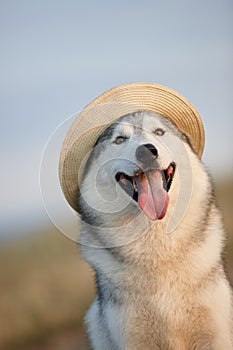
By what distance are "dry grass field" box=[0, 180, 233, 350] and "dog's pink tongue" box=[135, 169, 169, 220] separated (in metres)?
2.90

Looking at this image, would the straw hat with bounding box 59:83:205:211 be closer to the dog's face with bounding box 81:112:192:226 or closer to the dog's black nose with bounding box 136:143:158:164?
the dog's face with bounding box 81:112:192:226

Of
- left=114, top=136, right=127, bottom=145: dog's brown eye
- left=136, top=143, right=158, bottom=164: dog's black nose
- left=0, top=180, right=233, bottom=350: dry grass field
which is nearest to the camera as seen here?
left=136, top=143, right=158, bottom=164: dog's black nose

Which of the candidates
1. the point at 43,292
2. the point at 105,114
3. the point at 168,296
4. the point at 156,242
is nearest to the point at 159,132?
the point at 105,114

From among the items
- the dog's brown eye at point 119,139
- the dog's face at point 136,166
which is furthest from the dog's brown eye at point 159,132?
the dog's brown eye at point 119,139

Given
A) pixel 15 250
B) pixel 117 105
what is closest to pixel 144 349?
pixel 117 105

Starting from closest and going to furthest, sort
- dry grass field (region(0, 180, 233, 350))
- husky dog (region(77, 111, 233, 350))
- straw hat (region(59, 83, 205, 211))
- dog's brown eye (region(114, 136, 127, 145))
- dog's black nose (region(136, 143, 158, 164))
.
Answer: dog's black nose (region(136, 143, 158, 164)) → husky dog (region(77, 111, 233, 350)) → dog's brown eye (region(114, 136, 127, 145)) → straw hat (region(59, 83, 205, 211)) → dry grass field (region(0, 180, 233, 350))

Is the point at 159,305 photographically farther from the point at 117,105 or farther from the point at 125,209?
the point at 117,105

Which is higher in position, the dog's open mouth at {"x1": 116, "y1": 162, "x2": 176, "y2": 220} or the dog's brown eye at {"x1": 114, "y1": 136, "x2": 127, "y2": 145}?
the dog's brown eye at {"x1": 114, "y1": 136, "x2": 127, "y2": 145}

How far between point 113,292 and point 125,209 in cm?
49

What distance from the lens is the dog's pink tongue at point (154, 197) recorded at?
14.0 feet

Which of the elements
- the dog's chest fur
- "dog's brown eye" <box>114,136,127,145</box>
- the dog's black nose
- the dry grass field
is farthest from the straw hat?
the dry grass field

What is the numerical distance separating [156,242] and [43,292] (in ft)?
14.0

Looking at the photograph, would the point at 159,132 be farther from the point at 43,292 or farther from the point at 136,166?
the point at 43,292

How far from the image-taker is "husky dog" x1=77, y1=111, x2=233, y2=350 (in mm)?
4309
